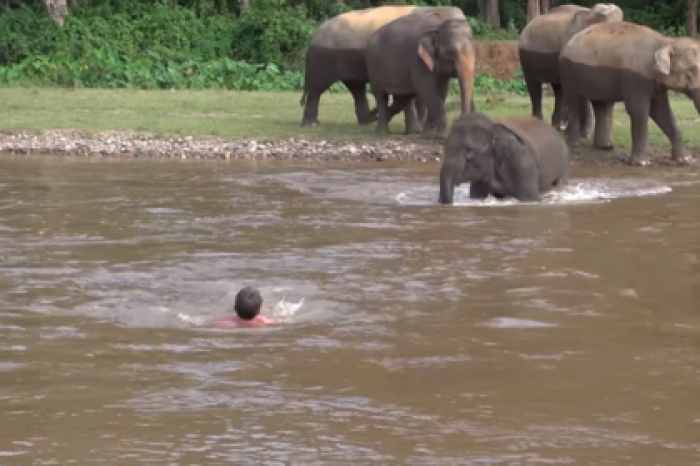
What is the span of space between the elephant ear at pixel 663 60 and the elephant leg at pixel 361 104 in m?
4.96

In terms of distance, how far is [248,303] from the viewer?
8344 mm

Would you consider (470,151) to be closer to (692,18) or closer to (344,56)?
(344,56)

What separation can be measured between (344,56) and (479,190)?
283 inches

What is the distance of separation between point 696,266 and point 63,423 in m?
5.57

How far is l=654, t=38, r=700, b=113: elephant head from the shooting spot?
17.2 meters

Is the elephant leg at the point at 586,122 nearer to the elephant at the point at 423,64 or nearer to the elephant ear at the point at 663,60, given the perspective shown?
the elephant at the point at 423,64

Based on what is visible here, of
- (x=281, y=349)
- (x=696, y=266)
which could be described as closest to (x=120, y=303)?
(x=281, y=349)

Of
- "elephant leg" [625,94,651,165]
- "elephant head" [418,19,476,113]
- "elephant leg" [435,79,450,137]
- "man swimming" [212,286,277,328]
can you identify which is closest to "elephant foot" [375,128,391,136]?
"elephant leg" [435,79,450,137]

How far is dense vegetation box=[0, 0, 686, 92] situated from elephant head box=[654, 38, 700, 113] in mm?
8718

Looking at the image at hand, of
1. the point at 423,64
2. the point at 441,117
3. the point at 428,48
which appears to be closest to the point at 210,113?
the point at 423,64

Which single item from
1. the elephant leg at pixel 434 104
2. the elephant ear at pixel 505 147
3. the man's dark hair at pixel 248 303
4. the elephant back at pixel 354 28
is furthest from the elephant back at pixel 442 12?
the man's dark hair at pixel 248 303

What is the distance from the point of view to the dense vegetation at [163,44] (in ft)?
87.4

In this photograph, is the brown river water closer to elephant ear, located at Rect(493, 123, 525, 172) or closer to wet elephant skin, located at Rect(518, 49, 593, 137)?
elephant ear, located at Rect(493, 123, 525, 172)

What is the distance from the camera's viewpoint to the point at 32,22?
3055 centimetres
